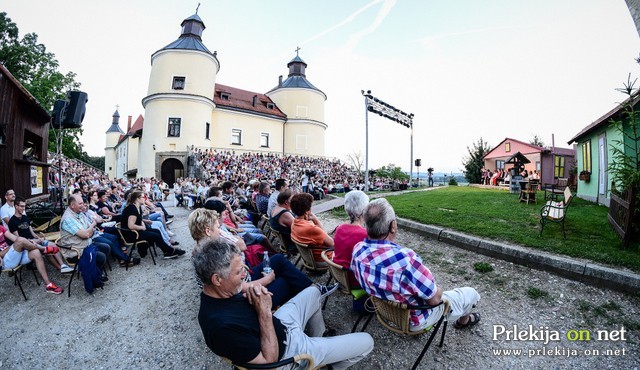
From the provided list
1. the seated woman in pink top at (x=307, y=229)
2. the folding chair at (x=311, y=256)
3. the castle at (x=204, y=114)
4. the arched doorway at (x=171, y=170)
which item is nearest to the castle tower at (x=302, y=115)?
the castle at (x=204, y=114)

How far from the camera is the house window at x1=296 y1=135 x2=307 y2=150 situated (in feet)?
117

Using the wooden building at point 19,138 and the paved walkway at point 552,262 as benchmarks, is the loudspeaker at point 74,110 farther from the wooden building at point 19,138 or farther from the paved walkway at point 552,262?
the paved walkway at point 552,262

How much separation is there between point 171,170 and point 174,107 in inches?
237

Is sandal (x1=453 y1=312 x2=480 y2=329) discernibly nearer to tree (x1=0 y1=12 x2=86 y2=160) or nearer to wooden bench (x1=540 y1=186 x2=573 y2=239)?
wooden bench (x1=540 y1=186 x2=573 y2=239)

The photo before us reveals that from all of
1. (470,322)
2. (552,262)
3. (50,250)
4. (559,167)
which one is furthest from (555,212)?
(559,167)

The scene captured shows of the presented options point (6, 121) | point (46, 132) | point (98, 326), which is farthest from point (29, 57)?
point (98, 326)

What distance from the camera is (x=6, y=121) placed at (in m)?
7.67

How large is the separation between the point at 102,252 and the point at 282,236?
9.87ft

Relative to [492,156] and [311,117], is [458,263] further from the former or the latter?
[311,117]

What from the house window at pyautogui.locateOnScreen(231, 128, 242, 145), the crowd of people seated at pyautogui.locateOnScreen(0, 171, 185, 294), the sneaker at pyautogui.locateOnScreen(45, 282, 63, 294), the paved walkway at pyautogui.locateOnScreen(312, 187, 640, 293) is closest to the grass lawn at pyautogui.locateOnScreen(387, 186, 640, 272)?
the paved walkway at pyautogui.locateOnScreen(312, 187, 640, 293)

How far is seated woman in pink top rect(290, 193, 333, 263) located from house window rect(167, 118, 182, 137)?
26.1 m

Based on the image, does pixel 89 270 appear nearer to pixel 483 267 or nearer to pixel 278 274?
A: pixel 278 274

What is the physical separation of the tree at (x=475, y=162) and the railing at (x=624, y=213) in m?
27.1

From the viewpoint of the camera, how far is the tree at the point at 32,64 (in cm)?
2053
